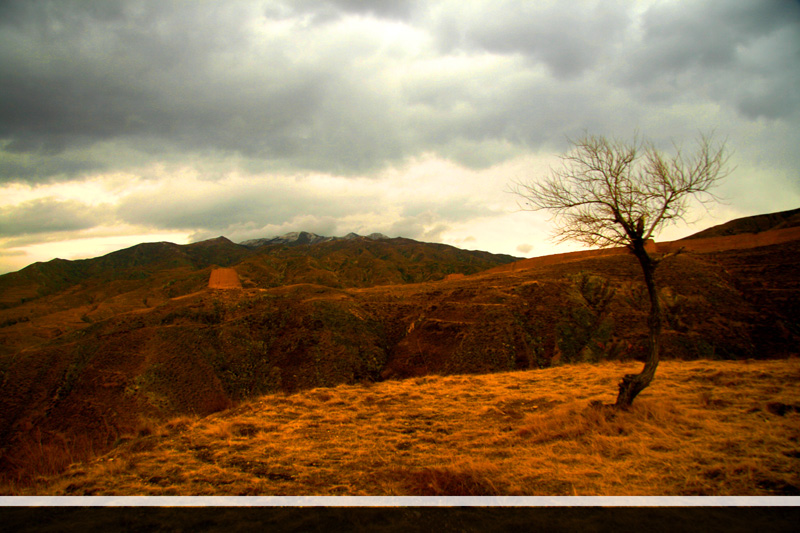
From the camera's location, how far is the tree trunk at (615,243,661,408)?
8.17 metres

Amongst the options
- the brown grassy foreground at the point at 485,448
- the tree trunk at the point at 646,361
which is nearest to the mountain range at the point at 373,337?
the brown grassy foreground at the point at 485,448

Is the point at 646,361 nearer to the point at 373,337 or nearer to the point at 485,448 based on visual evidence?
the point at 485,448

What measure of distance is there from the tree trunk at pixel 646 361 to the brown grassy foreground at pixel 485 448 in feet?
1.22

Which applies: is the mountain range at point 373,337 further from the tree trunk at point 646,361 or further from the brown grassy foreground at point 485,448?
the tree trunk at point 646,361

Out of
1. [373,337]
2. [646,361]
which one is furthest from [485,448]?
[373,337]

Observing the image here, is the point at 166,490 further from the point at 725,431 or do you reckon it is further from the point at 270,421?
the point at 725,431

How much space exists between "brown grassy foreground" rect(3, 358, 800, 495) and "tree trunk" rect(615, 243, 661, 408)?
0.37 m

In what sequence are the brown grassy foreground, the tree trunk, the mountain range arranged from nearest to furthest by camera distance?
the brown grassy foreground
the tree trunk
the mountain range

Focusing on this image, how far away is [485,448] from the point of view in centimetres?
665

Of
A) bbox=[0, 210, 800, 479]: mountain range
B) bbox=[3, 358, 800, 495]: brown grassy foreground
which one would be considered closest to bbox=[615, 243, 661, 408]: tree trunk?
bbox=[3, 358, 800, 495]: brown grassy foreground

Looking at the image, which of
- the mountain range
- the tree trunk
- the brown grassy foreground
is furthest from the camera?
the mountain range

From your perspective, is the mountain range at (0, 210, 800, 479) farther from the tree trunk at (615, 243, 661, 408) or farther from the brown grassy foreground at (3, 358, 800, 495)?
the tree trunk at (615, 243, 661, 408)

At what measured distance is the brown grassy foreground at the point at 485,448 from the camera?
481 centimetres
